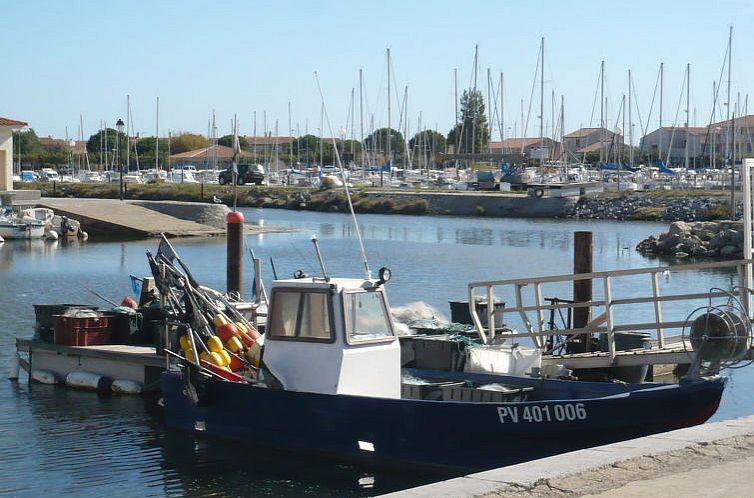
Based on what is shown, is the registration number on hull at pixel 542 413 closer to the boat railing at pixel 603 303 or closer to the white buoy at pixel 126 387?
the boat railing at pixel 603 303

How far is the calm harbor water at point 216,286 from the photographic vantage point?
1381 cm

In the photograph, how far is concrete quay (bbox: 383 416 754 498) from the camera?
8523 millimetres

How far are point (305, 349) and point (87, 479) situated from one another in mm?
3062

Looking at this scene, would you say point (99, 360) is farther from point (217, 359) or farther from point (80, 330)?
point (217, 359)

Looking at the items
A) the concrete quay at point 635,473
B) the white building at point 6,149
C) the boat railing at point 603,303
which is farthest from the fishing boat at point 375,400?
the white building at point 6,149

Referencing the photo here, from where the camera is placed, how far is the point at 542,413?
1280 centimetres

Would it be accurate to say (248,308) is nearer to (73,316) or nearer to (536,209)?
(73,316)

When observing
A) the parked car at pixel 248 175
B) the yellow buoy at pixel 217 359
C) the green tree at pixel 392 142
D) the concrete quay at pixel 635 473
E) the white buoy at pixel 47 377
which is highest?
the green tree at pixel 392 142

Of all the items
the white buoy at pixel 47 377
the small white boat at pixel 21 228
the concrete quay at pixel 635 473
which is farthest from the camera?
the small white boat at pixel 21 228

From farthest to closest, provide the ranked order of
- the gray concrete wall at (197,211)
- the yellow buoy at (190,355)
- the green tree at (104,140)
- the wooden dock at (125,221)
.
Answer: the green tree at (104,140) → the gray concrete wall at (197,211) → the wooden dock at (125,221) → the yellow buoy at (190,355)

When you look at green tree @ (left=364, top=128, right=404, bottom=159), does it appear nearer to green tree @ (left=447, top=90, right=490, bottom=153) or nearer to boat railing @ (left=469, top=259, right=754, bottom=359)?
green tree @ (left=447, top=90, right=490, bottom=153)

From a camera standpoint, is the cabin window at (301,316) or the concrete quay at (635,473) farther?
the cabin window at (301,316)

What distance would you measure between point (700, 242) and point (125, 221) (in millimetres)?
27219

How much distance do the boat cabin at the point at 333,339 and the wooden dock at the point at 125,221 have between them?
4055cm
